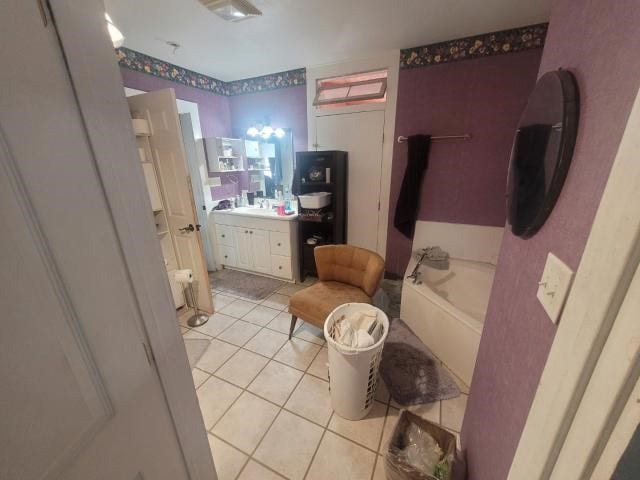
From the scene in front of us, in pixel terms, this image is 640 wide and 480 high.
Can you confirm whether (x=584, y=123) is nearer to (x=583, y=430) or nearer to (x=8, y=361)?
(x=583, y=430)

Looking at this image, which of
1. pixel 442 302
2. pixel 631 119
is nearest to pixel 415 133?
pixel 442 302

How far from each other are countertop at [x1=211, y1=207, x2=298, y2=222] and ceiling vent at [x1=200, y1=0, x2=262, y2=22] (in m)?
1.65

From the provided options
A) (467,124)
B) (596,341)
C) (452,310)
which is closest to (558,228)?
(596,341)

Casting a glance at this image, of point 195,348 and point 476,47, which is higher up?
point 476,47

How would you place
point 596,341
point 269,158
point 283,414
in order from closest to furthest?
point 596,341 < point 283,414 < point 269,158

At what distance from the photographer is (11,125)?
1.16 ft

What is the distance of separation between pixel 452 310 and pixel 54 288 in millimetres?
1879

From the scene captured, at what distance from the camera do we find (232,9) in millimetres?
1602

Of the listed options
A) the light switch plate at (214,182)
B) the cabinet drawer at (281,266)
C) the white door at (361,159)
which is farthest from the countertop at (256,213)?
the white door at (361,159)

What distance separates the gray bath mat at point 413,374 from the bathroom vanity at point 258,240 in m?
1.42

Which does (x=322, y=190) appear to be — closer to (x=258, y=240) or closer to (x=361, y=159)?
(x=361, y=159)

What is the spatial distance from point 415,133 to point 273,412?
2635mm

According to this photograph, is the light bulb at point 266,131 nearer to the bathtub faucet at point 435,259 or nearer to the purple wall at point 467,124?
the purple wall at point 467,124

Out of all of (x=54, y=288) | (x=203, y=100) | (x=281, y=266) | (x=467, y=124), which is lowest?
(x=281, y=266)
